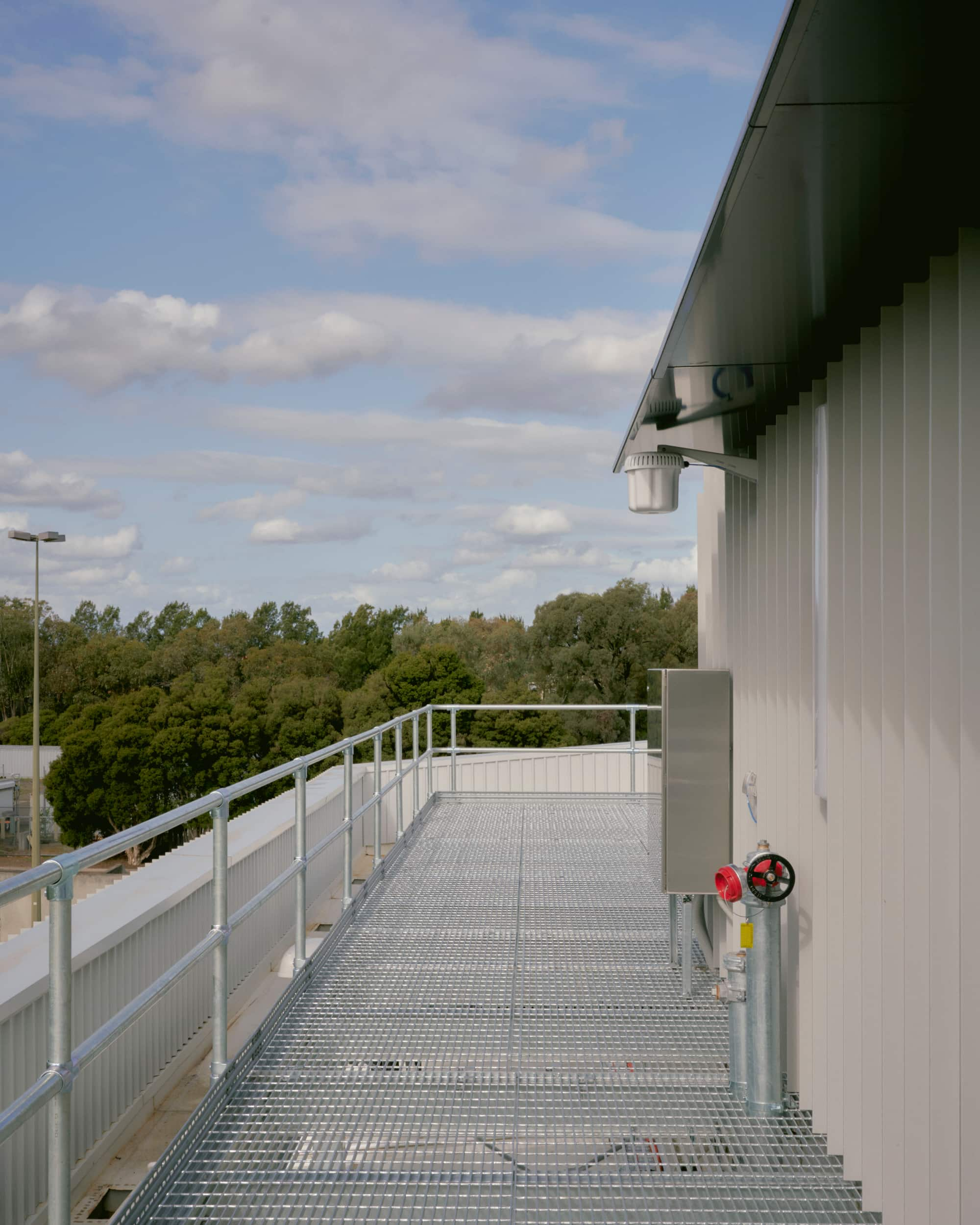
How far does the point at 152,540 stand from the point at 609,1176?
7510 centimetres

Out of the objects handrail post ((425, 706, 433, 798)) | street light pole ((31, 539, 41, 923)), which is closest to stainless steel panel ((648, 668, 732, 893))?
handrail post ((425, 706, 433, 798))

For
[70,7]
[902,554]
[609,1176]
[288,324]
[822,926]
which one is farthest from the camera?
[288,324]

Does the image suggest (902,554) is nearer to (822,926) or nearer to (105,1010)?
(822,926)

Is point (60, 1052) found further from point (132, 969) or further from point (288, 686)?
point (288, 686)

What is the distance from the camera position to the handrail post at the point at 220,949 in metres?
3.21

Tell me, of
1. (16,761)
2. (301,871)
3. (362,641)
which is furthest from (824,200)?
(362,641)

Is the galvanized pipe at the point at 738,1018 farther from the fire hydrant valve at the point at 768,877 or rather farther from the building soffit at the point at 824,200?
the building soffit at the point at 824,200

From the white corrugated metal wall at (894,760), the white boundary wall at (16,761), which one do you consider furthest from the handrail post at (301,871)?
the white boundary wall at (16,761)

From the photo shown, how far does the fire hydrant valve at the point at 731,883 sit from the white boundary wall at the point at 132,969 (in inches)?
78.3

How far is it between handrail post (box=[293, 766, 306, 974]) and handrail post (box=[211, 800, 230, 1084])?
2.86ft

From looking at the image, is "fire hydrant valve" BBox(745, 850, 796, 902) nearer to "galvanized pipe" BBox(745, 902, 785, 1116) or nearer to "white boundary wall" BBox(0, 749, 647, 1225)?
"galvanized pipe" BBox(745, 902, 785, 1116)

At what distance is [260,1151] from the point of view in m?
2.95

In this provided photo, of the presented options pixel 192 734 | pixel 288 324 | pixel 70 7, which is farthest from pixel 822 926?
pixel 288 324

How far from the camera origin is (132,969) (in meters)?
5.09
